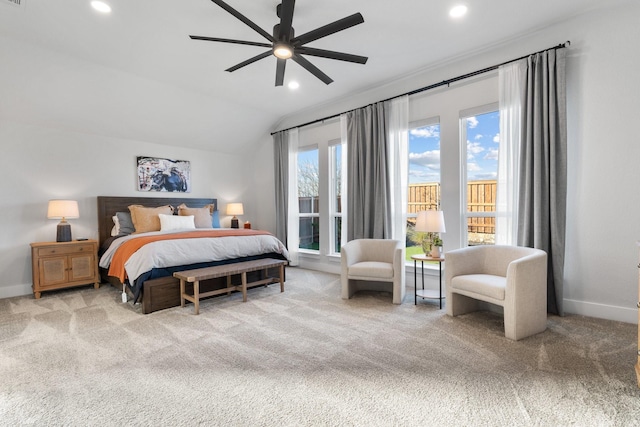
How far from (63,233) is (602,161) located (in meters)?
6.42

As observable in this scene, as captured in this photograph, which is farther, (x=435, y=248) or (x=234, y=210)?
(x=234, y=210)

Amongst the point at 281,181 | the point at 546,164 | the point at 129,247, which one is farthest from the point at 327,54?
the point at 281,181

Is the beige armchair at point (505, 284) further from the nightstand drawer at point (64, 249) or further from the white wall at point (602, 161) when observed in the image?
the nightstand drawer at point (64, 249)

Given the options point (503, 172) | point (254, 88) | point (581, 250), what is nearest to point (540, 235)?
point (581, 250)

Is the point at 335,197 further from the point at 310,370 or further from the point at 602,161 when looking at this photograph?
the point at 310,370

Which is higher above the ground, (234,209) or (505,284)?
(234,209)

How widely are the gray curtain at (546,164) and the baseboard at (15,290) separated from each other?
6178 mm

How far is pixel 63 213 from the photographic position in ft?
13.8

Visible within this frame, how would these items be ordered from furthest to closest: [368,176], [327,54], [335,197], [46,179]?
[335,197] < [368,176] < [46,179] < [327,54]

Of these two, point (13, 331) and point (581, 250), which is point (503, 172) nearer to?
point (581, 250)

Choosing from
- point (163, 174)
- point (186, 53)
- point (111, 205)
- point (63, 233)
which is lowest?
point (63, 233)

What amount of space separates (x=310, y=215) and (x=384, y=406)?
4348 millimetres

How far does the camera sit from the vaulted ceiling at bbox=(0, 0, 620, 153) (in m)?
2.91

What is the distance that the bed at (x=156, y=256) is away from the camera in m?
3.37
